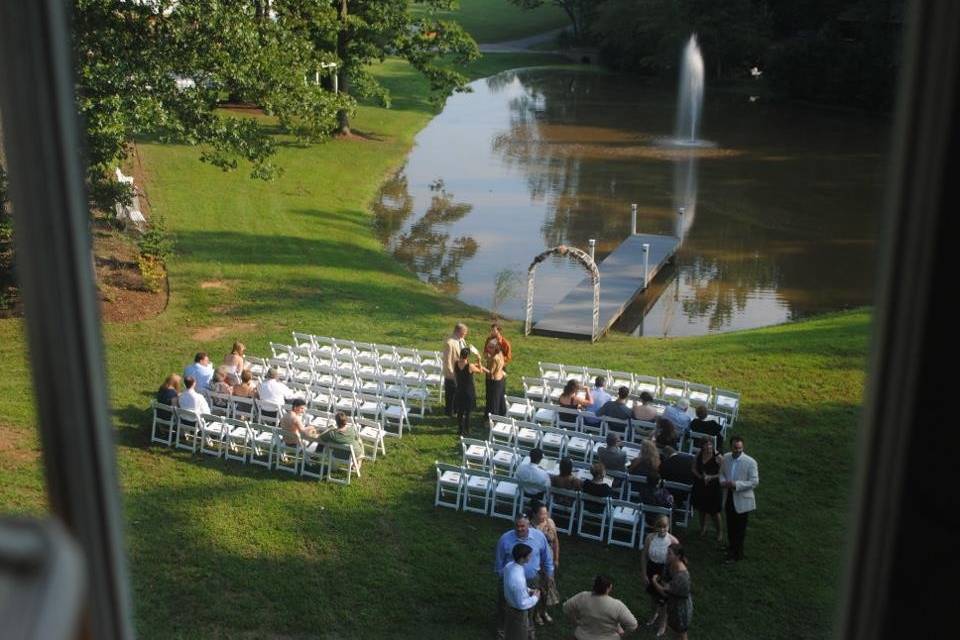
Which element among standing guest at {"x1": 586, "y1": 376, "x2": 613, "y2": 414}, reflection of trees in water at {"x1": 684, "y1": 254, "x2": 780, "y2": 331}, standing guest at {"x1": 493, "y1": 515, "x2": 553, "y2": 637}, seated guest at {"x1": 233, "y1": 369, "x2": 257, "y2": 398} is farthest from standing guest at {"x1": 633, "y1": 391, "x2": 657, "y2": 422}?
reflection of trees in water at {"x1": 684, "y1": 254, "x2": 780, "y2": 331}

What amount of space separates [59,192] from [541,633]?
8.20 m

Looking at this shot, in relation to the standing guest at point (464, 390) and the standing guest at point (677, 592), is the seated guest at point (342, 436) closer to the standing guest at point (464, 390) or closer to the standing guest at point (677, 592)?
the standing guest at point (464, 390)

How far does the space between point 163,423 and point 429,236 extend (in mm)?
12893

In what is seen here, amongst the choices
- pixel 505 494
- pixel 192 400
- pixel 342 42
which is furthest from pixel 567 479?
pixel 342 42

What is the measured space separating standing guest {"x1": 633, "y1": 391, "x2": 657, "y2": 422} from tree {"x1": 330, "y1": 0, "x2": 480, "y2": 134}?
19.3 metres

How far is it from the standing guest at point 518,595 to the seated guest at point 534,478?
199 cm

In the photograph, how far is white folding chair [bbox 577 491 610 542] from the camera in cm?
1013

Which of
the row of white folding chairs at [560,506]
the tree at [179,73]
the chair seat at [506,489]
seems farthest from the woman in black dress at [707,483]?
the tree at [179,73]

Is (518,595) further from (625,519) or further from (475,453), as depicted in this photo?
(475,453)

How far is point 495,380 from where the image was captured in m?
12.9

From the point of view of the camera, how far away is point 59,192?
1.04 m

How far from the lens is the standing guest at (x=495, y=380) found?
42.1ft

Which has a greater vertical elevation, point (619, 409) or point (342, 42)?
point (342, 42)

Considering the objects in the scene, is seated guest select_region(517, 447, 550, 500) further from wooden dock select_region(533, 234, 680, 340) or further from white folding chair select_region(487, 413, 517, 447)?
wooden dock select_region(533, 234, 680, 340)
